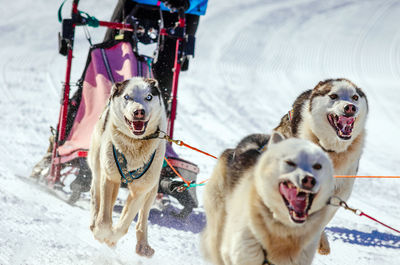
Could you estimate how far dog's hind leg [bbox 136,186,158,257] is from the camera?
3.19 m

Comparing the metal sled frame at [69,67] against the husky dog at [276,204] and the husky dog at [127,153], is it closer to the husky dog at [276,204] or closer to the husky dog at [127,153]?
the husky dog at [127,153]

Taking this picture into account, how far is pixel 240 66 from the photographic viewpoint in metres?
11.1

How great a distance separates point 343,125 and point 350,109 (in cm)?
13

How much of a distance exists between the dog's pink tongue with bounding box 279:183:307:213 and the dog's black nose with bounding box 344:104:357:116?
0.87m

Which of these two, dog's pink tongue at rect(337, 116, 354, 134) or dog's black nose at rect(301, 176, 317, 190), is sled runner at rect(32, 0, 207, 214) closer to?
dog's pink tongue at rect(337, 116, 354, 134)

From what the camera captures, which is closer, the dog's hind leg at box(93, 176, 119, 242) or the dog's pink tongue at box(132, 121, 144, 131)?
the dog's pink tongue at box(132, 121, 144, 131)

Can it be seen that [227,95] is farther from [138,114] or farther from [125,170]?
[138,114]

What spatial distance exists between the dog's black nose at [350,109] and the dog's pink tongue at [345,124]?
2.7 inches

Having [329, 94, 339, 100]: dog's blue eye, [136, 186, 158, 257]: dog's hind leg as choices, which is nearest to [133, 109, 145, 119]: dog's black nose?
[136, 186, 158, 257]: dog's hind leg

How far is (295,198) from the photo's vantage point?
1.69 meters

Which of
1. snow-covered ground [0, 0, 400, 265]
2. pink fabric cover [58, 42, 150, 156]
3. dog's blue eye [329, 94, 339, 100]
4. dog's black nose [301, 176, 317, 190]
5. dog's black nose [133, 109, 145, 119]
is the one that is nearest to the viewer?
dog's black nose [301, 176, 317, 190]

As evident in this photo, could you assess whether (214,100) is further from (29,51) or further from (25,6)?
(25,6)

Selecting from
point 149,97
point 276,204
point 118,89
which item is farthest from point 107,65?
point 276,204

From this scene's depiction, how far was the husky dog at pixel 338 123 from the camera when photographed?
2.49m
